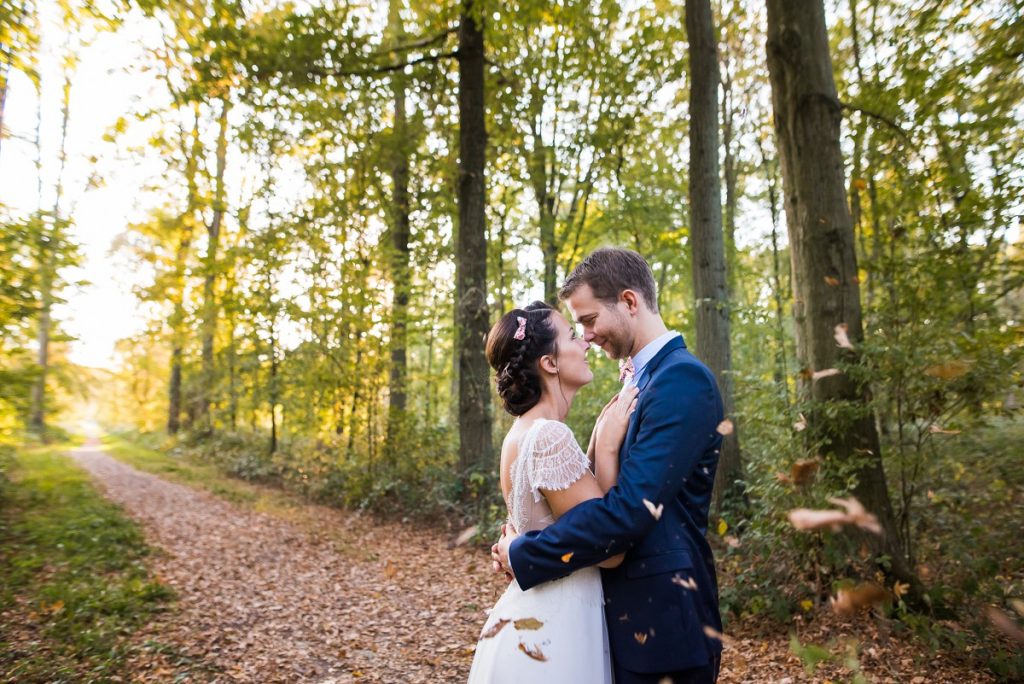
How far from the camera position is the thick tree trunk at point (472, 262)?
34.0 feet

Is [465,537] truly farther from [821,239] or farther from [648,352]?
[648,352]

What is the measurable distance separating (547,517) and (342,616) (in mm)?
5129

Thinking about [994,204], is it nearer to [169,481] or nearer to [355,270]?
[355,270]

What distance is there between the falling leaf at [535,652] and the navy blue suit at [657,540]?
19 cm

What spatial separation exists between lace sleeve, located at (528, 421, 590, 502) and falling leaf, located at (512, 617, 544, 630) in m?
0.44

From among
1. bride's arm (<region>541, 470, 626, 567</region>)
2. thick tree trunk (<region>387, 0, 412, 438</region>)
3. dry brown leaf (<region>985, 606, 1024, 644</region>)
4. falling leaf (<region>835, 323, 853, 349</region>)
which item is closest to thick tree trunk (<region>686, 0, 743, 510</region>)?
falling leaf (<region>835, 323, 853, 349</region>)

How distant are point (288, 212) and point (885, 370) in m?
12.6

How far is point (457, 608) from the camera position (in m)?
6.78

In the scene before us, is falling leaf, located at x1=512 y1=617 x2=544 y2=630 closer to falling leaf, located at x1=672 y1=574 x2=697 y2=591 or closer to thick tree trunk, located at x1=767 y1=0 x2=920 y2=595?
falling leaf, located at x1=672 y1=574 x2=697 y2=591

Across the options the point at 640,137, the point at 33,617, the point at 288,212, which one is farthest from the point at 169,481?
the point at 640,137

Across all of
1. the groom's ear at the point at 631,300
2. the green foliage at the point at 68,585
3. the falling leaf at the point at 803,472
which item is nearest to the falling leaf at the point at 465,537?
the green foliage at the point at 68,585

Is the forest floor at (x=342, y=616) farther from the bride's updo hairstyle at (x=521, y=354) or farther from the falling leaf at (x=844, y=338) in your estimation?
the falling leaf at (x=844, y=338)

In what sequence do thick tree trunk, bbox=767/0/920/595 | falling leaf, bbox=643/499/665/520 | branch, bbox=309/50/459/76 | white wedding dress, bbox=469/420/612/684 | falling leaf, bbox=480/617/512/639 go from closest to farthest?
1. falling leaf, bbox=643/499/665/520
2. white wedding dress, bbox=469/420/612/684
3. falling leaf, bbox=480/617/512/639
4. thick tree trunk, bbox=767/0/920/595
5. branch, bbox=309/50/459/76

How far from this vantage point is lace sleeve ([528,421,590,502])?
2.13 m
